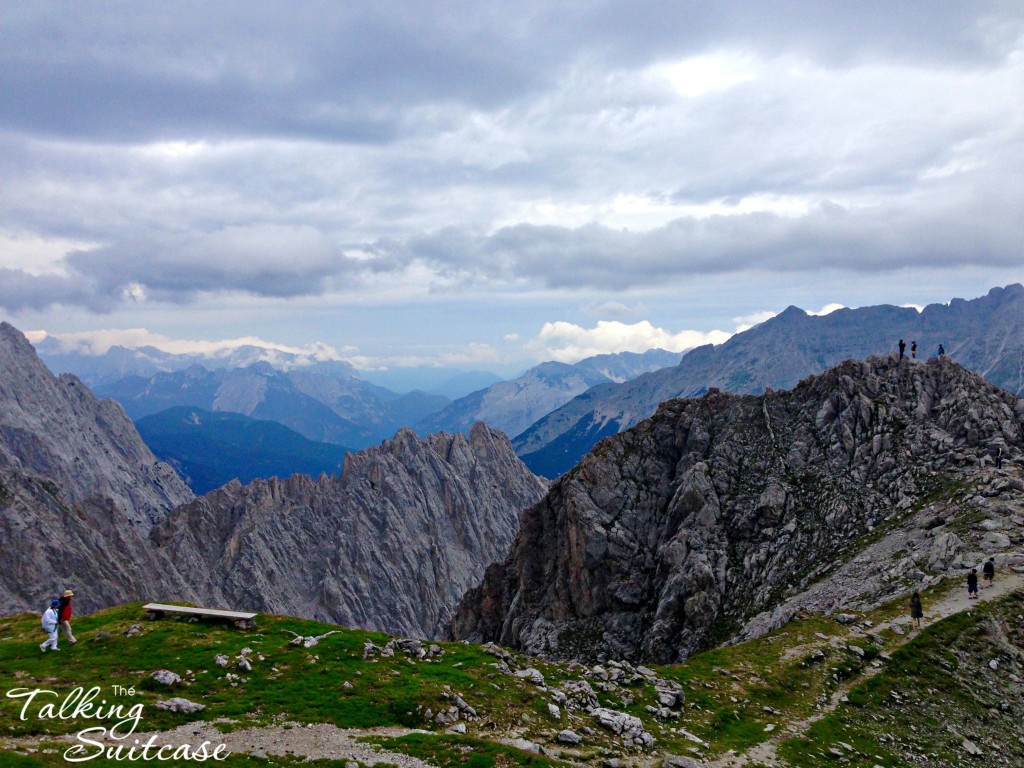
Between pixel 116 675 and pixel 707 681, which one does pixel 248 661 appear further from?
pixel 707 681

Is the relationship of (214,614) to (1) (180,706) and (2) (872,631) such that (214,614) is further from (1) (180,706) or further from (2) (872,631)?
(2) (872,631)

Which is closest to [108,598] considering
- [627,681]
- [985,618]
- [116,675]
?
[116,675]

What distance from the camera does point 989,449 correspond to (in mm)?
81125

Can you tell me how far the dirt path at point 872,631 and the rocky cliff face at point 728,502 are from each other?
21.1 metres

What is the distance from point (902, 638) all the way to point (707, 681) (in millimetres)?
17587

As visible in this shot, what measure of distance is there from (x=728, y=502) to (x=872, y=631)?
4434 centimetres

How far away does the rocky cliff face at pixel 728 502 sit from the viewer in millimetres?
83500

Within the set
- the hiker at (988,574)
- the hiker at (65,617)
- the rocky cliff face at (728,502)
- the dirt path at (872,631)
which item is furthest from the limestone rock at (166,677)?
the rocky cliff face at (728,502)

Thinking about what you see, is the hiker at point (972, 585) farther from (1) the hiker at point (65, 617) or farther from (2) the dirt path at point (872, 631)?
(1) the hiker at point (65, 617)

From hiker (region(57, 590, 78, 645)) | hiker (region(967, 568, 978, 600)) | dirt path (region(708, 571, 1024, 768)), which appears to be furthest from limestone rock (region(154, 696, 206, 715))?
hiker (region(967, 568, 978, 600))

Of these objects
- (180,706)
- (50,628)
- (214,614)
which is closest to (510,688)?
(180,706)

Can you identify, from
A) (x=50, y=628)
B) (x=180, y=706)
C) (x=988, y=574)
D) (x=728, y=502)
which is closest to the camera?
(x=180, y=706)

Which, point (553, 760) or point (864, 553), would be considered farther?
point (864, 553)

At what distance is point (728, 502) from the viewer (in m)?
97.1
